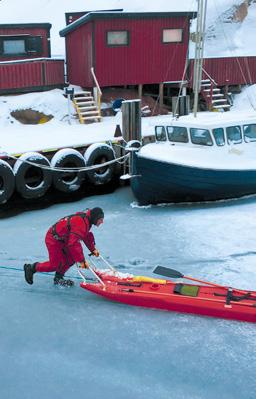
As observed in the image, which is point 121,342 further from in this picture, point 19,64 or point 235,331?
point 19,64

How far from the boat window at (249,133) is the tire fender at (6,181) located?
5746mm

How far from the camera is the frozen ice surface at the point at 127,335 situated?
Result: 18.8 feet

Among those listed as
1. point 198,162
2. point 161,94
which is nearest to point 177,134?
point 198,162

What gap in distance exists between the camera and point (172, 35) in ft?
64.6

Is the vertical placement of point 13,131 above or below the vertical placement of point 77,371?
above

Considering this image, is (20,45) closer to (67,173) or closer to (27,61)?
(27,61)

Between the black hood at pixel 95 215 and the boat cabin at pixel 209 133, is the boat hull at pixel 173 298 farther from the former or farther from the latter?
the boat cabin at pixel 209 133

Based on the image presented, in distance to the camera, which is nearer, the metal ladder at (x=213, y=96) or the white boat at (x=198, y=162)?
the white boat at (x=198, y=162)

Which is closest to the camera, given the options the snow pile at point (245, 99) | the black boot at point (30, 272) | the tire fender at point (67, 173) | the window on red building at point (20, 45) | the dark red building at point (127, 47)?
the black boot at point (30, 272)

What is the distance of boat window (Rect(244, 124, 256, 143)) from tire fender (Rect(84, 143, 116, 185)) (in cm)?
367

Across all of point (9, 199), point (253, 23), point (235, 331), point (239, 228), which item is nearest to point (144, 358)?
point (235, 331)

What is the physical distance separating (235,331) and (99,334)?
69.1 inches

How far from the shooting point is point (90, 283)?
7.65 metres

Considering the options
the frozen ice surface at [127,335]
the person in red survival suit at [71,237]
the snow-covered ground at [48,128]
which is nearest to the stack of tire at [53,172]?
the snow-covered ground at [48,128]
